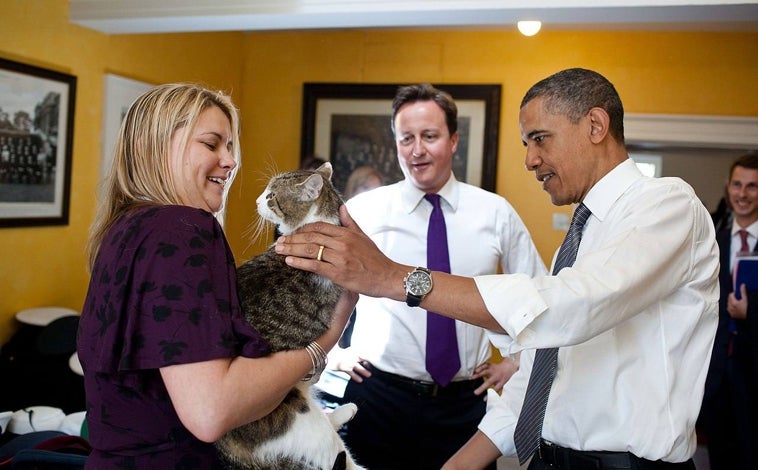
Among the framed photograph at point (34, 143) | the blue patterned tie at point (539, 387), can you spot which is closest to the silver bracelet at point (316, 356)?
the blue patterned tie at point (539, 387)

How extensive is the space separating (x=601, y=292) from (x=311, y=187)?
666mm

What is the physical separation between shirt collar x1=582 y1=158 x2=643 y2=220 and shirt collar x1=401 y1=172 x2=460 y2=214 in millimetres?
1014

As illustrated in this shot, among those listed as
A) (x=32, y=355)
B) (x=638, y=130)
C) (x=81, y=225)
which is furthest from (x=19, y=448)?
(x=638, y=130)

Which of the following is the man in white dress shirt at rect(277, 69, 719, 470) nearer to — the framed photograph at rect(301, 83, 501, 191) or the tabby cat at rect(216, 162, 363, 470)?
the tabby cat at rect(216, 162, 363, 470)

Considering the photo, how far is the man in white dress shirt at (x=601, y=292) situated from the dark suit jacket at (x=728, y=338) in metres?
2.21

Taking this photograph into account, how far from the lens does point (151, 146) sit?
118cm

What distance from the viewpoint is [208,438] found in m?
1.02

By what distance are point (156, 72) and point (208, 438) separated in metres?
3.93

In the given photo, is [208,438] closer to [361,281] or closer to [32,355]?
[361,281]

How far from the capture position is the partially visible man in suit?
134 inches

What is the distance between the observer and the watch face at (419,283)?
123 cm

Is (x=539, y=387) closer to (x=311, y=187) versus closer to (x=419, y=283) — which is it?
(x=419, y=283)

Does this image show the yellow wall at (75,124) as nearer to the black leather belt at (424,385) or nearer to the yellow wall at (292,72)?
the yellow wall at (292,72)

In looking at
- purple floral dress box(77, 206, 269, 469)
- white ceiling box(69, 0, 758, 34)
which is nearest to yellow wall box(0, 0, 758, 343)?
white ceiling box(69, 0, 758, 34)
